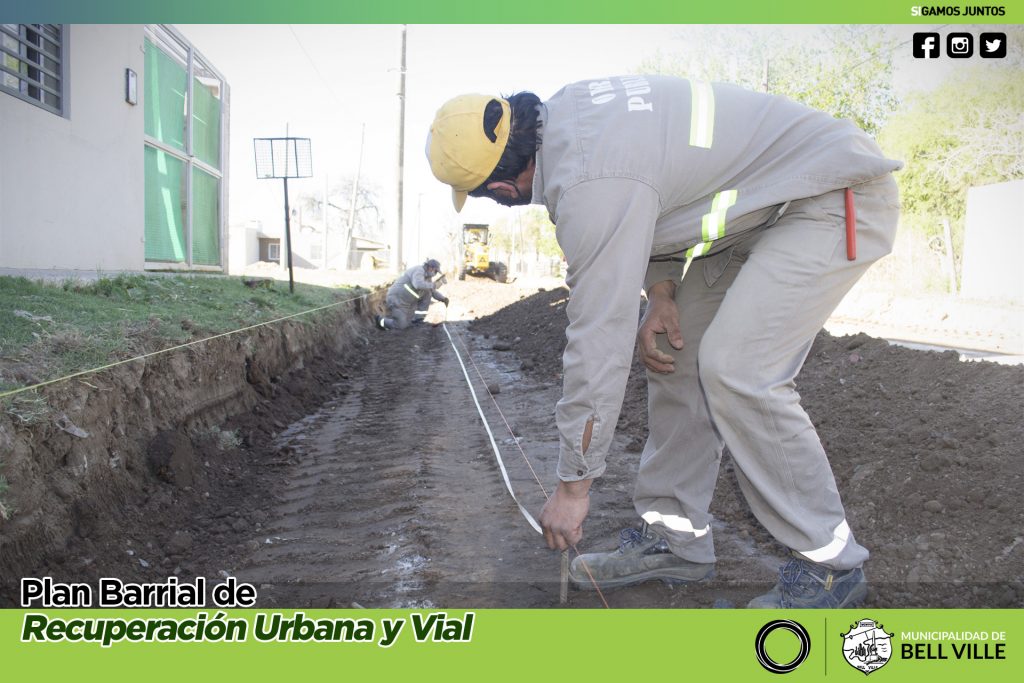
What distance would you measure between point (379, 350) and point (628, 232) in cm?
1024

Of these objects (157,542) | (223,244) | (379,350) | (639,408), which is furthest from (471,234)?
(157,542)

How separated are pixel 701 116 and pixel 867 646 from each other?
170cm

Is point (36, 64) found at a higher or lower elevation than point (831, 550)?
higher

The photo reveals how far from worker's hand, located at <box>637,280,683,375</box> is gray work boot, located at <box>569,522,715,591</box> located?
2.38 ft

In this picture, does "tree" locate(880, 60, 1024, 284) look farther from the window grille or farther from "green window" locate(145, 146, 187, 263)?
the window grille

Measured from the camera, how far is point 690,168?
225cm

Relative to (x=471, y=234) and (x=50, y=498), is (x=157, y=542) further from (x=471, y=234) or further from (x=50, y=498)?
(x=471, y=234)

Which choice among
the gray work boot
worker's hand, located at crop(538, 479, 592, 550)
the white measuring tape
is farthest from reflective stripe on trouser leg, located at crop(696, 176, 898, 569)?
the white measuring tape

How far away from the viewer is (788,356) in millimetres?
2283

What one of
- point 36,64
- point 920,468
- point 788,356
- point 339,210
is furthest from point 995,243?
point 339,210

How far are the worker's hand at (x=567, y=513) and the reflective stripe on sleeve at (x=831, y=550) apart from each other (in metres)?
0.72

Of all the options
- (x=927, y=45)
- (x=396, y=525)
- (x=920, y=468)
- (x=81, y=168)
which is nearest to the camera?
(x=920, y=468)

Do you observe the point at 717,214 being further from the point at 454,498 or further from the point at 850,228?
the point at 454,498

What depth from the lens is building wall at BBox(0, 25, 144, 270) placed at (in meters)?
7.57
